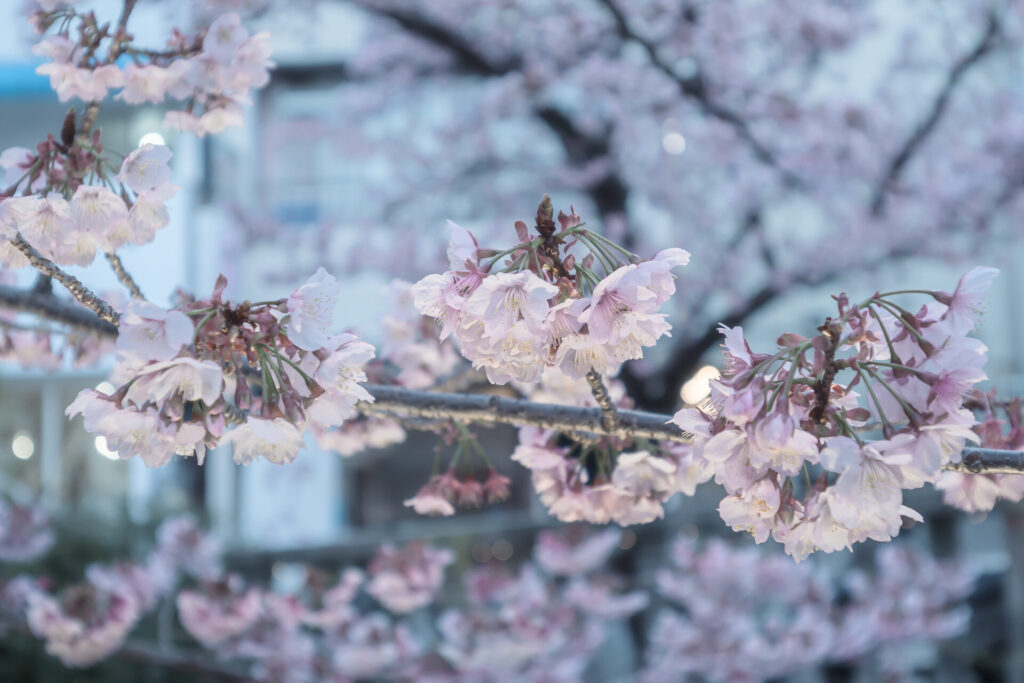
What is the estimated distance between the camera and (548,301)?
906mm

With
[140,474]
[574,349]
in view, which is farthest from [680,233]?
[140,474]

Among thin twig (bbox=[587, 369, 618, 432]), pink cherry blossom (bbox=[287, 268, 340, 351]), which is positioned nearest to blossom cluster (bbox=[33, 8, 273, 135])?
pink cherry blossom (bbox=[287, 268, 340, 351])

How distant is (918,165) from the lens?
16.3 ft

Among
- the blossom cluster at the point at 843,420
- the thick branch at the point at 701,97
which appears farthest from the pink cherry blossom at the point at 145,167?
the thick branch at the point at 701,97

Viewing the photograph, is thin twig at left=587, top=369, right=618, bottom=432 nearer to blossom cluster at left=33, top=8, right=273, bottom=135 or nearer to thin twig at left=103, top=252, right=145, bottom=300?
thin twig at left=103, top=252, right=145, bottom=300

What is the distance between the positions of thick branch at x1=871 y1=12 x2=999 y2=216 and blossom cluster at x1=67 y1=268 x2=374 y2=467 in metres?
3.73

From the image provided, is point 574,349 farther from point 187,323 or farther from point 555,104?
point 555,104

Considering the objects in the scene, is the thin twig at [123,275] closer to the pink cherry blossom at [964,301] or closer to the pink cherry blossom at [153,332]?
the pink cherry blossom at [153,332]

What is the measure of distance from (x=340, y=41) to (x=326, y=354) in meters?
8.64

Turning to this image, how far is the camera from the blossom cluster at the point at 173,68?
1.50 metres

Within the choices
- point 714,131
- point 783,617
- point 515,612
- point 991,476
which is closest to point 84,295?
point 991,476

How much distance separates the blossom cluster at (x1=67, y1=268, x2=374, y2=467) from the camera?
2.87 ft

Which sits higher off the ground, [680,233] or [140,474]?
[680,233]

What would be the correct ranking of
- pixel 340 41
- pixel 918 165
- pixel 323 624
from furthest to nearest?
pixel 340 41, pixel 918 165, pixel 323 624
